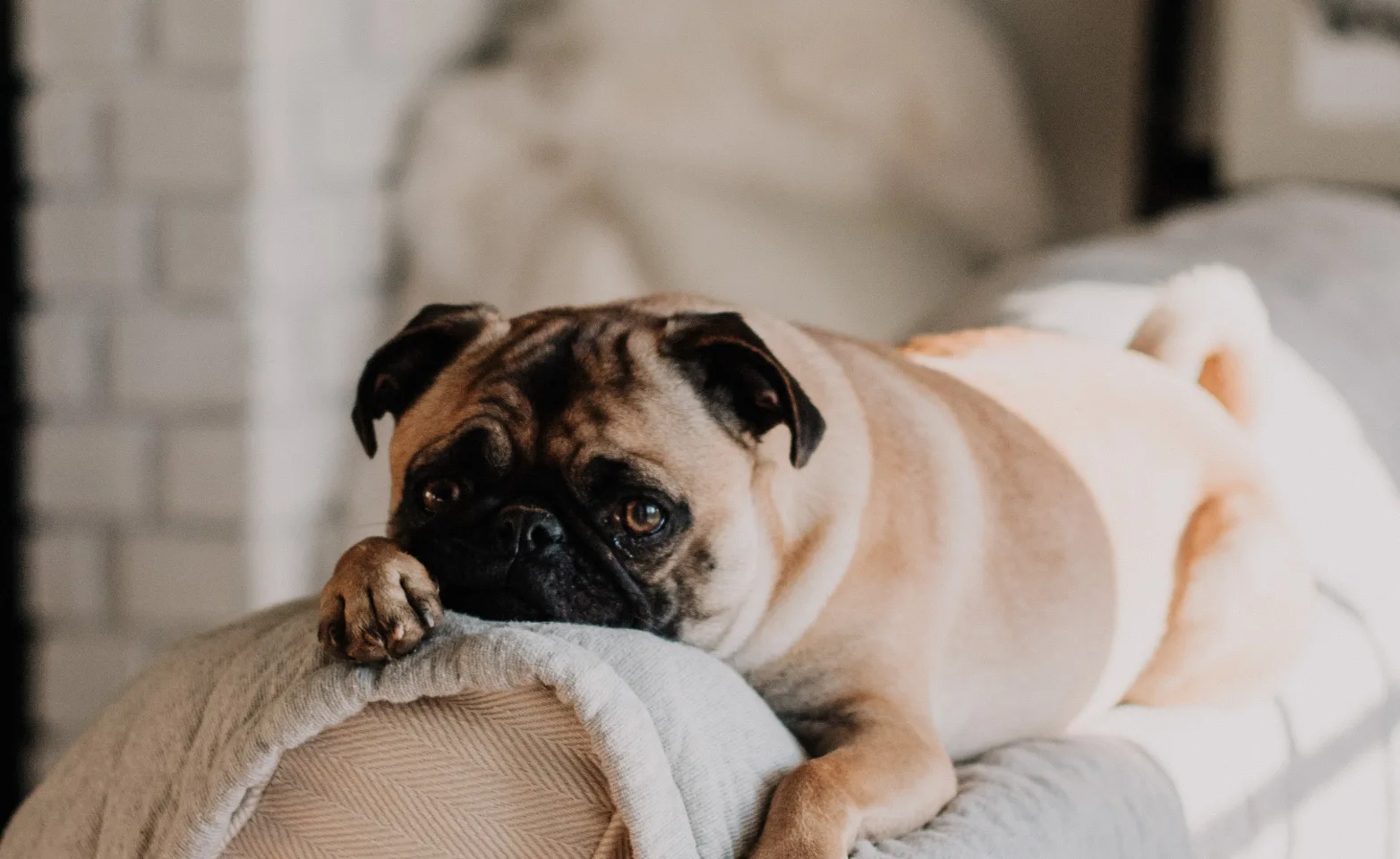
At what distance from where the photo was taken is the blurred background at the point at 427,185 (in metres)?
2.60

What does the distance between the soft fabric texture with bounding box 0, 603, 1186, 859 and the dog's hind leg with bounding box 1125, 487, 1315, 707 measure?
1.81ft

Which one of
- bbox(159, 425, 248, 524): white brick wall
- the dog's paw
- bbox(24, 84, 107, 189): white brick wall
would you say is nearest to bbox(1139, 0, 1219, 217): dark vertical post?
bbox(159, 425, 248, 524): white brick wall

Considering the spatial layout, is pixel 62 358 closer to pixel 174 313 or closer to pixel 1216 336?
pixel 174 313

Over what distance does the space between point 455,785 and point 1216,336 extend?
51.6 inches

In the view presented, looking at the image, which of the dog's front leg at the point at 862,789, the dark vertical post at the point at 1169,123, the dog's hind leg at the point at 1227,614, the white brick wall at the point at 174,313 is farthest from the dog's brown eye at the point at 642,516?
the dark vertical post at the point at 1169,123

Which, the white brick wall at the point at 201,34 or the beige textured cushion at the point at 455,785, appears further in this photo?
the white brick wall at the point at 201,34

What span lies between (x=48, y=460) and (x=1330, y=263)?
2220 millimetres

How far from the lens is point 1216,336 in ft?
6.39

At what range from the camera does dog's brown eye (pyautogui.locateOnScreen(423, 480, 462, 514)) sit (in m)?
1.29

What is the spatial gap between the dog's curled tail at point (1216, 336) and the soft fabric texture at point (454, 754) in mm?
931

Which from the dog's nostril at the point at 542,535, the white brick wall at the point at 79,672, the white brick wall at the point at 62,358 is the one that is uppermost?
the dog's nostril at the point at 542,535

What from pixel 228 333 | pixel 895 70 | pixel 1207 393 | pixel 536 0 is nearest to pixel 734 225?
pixel 895 70

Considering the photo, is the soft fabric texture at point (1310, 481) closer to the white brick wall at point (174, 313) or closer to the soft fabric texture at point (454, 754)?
the soft fabric texture at point (454, 754)

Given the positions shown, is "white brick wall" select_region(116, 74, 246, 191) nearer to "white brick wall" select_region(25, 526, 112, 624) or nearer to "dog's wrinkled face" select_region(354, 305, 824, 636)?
"white brick wall" select_region(25, 526, 112, 624)
